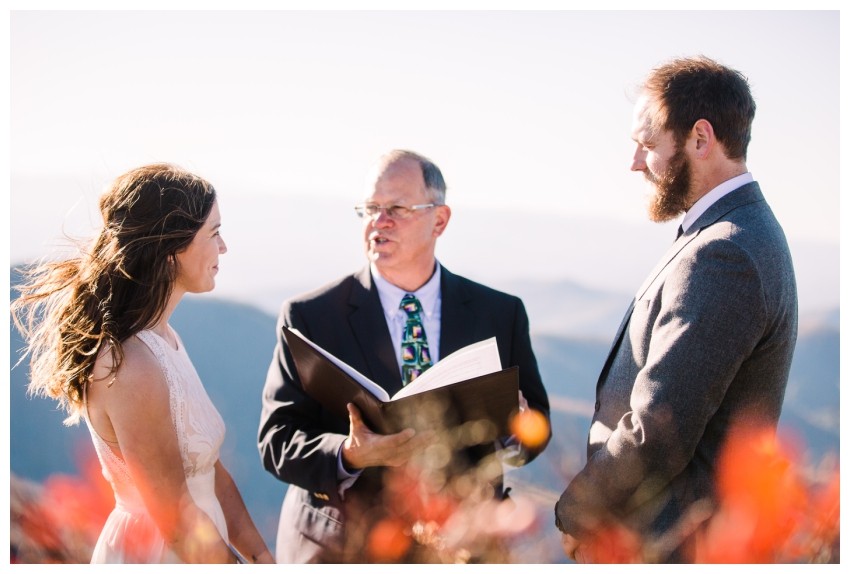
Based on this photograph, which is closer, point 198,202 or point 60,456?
point 198,202

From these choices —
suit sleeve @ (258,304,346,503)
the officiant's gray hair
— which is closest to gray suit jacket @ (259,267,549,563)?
suit sleeve @ (258,304,346,503)

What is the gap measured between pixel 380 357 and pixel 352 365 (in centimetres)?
12

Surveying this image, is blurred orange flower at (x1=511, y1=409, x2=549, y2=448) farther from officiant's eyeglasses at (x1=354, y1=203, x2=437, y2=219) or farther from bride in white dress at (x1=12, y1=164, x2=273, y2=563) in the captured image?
bride in white dress at (x1=12, y1=164, x2=273, y2=563)

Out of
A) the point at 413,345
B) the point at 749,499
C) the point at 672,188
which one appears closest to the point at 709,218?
the point at 672,188

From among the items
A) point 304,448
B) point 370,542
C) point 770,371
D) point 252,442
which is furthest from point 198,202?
point 252,442

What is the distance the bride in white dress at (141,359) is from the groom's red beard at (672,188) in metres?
1.55

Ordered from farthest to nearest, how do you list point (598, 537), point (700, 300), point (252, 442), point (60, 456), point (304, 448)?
point (252, 442) < point (60, 456) < point (304, 448) < point (598, 537) < point (700, 300)

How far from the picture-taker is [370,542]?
2834 mm

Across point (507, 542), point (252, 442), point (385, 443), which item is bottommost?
point (252, 442)

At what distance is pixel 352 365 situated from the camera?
3035mm

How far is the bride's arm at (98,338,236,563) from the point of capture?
7.13 feet

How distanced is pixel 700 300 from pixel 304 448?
1.56 metres

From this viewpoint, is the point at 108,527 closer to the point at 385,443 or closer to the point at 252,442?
the point at 385,443

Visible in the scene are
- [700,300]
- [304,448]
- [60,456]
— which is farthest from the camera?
[60,456]
